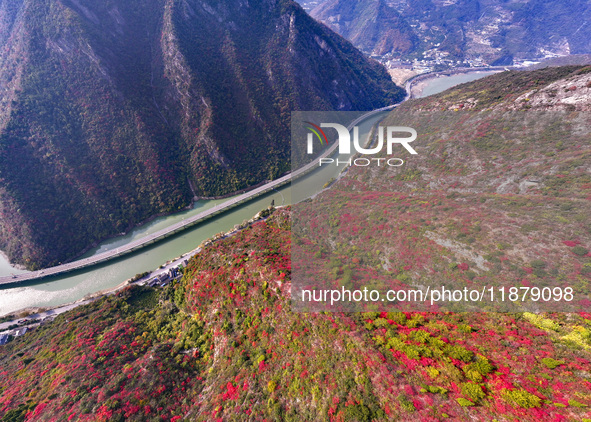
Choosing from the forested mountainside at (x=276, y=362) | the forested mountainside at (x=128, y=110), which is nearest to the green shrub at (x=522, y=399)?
the forested mountainside at (x=276, y=362)

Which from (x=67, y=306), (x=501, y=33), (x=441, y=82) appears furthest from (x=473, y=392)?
(x=501, y=33)

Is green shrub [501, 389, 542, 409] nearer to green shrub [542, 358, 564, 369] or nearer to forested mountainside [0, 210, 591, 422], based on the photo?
forested mountainside [0, 210, 591, 422]

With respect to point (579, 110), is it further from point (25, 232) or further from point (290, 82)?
point (25, 232)

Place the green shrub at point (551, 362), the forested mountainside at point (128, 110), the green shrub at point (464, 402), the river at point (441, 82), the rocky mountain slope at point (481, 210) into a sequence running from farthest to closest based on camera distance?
Result: the river at point (441, 82)
the forested mountainside at point (128, 110)
the rocky mountain slope at point (481, 210)
the green shrub at point (551, 362)
the green shrub at point (464, 402)

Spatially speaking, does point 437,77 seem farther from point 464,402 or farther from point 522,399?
point 464,402

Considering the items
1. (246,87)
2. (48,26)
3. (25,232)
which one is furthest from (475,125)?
(48,26)

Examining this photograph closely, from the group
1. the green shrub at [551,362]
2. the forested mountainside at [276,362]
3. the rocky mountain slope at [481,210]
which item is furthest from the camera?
the rocky mountain slope at [481,210]

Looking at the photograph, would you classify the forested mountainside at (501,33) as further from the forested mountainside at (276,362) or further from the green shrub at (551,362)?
the green shrub at (551,362)
